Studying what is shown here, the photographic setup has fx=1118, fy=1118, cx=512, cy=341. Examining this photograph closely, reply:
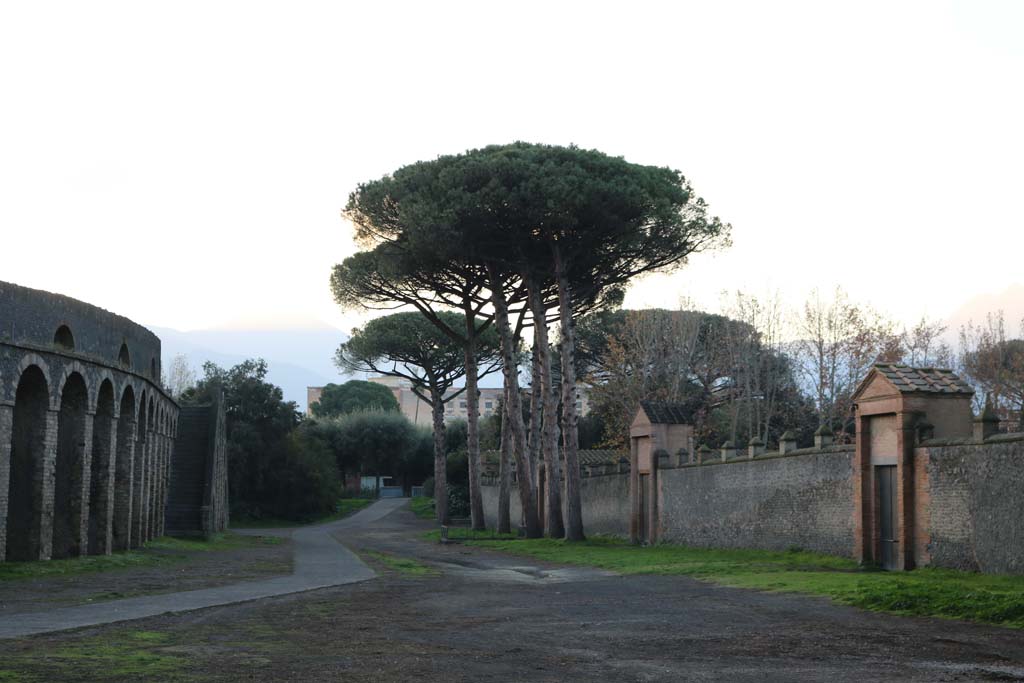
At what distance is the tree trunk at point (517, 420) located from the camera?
33.9 m

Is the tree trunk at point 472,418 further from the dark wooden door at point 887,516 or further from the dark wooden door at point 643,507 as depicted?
the dark wooden door at point 887,516

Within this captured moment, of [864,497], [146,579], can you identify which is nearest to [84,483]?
[146,579]

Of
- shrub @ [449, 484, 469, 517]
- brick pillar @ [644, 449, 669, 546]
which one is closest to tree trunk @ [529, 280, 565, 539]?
brick pillar @ [644, 449, 669, 546]

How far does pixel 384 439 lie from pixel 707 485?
52.9 meters

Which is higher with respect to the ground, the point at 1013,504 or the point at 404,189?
the point at 404,189

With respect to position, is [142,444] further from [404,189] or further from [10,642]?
[10,642]

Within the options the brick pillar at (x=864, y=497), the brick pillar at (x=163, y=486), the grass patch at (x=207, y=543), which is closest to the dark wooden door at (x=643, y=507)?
the brick pillar at (x=864, y=497)

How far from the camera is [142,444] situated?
2927 cm

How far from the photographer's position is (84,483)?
22.6m

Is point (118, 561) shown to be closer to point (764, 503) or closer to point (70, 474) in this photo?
point (70, 474)

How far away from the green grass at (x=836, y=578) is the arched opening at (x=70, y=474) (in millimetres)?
10170

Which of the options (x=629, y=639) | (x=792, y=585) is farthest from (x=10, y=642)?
(x=792, y=585)

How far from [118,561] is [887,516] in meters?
14.6

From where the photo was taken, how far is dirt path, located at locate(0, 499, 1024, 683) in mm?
7984
